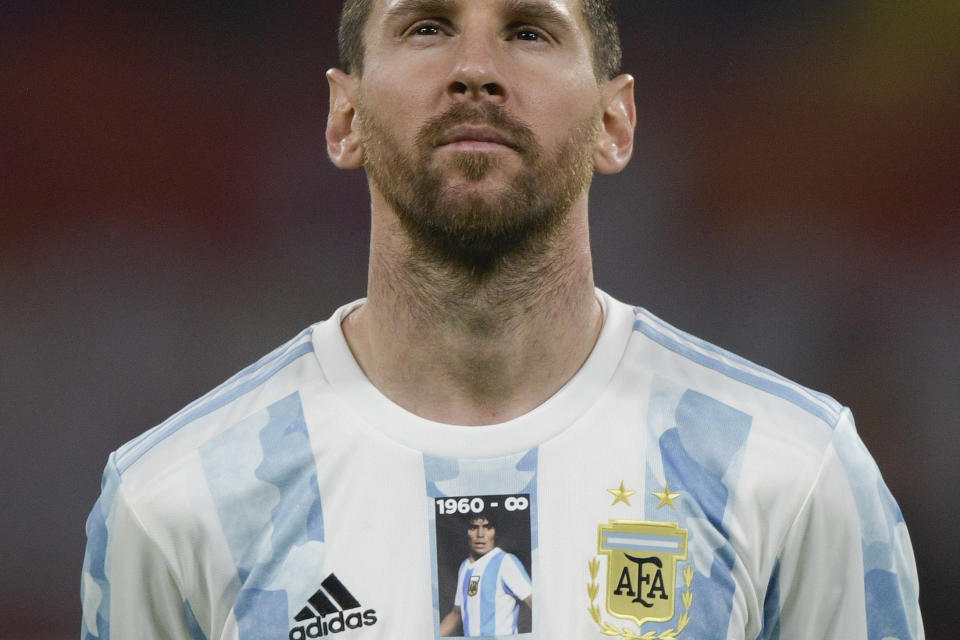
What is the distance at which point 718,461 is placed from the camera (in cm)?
174

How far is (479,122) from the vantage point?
5.47ft

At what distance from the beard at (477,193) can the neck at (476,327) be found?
2cm

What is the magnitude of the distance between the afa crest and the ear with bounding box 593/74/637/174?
529mm

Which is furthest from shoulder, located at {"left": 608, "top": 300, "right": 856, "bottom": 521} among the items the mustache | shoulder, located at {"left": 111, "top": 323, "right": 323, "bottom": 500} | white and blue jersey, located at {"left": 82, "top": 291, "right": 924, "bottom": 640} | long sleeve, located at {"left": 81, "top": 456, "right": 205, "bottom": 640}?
long sleeve, located at {"left": 81, "top": 456, "right": 205, "bottom": 640}

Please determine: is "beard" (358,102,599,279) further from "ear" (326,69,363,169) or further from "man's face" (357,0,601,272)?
"ear" (326,69,363,169)

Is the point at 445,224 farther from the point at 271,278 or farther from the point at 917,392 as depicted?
the point at 917,392

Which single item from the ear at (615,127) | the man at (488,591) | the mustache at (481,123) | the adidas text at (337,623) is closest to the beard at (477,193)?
the mustache at (481,123)

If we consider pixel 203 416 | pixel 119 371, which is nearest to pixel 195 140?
pixel 119 371

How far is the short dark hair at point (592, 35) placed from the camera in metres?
1.86

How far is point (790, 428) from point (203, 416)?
83 centimetres

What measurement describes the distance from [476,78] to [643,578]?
68 cm

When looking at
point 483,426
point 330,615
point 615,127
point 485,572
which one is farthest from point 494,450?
point 615,127

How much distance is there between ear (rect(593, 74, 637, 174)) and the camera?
6.18ft

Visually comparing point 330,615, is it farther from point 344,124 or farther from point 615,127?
point 615,127
